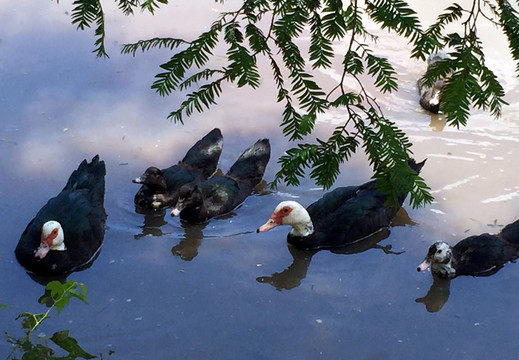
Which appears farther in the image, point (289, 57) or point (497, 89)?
point (289, 57)

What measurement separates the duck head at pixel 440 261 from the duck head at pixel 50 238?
2883 millimetres

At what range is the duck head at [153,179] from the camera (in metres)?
7.22

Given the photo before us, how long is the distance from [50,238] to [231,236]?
5.09ft

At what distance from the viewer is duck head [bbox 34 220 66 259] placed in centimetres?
644

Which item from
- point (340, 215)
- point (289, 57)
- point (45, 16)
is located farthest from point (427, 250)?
point (45, 16)

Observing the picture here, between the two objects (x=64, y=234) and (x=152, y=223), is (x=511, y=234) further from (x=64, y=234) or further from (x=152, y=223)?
(x=64, y=234)

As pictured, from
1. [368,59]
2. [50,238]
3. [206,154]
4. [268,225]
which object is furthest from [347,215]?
[368,59]

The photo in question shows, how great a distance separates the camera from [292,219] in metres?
6.94

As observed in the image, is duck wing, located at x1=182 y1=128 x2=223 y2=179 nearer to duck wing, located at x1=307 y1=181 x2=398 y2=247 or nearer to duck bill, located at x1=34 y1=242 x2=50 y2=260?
duck wing, located at x1=307 y1=181 x2=398 y2=247

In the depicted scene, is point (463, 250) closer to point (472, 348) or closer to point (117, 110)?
point (472, 348)

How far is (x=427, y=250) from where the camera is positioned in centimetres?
701

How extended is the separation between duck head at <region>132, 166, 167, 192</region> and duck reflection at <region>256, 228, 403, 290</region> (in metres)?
1.26

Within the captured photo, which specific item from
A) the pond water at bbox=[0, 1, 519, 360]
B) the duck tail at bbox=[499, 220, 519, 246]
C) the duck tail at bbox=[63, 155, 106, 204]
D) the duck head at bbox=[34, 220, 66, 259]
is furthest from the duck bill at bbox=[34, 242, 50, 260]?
the duck tail at bbox=[499, 220, 519, 246]

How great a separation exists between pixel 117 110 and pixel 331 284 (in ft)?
10.5
